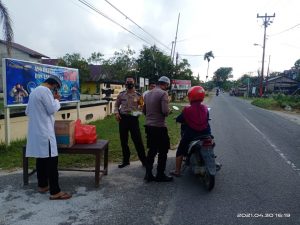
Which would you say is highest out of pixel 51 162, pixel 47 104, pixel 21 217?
pixel 47 104

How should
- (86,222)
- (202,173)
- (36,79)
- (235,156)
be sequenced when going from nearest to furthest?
(86,222) → (202,173) → (235,156) → (36,79)

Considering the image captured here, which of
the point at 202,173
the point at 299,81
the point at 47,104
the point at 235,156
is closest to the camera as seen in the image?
the point at 47,104

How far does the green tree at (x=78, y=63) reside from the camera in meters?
44.0

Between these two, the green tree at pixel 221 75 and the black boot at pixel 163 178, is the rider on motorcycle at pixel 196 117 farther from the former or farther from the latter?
the green tree at pixel 221 75

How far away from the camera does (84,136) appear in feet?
19.5

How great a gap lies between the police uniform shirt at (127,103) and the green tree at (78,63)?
37.1 m

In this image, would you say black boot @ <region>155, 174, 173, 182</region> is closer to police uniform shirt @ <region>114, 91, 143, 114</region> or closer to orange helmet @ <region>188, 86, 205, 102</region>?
orange helmet @ <region>188, 86, 205, 102</region>

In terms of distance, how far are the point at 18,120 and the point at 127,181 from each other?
483cm

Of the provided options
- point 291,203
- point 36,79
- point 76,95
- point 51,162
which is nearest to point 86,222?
point 51,162

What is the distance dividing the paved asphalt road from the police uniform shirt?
1.17m

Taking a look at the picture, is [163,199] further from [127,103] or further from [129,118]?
[127,103]

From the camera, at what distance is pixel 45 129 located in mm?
5023

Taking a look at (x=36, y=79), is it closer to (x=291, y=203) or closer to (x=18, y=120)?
(x=18, y=120)

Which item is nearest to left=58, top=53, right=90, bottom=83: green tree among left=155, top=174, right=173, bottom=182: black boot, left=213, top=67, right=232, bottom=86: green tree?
left=155, top=174, right=173, bottom=182: black boot
